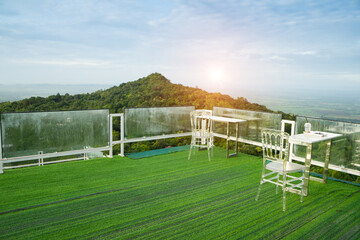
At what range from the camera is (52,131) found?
4.99 metres

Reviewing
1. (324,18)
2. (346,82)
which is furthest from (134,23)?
(346,82)

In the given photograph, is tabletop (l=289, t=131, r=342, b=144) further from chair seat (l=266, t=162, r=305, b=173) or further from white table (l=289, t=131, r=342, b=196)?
chair seat (l=266, t=162, r=305, b=173)

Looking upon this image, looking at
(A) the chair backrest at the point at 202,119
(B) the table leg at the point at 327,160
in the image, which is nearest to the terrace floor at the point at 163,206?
(B) the table leg at the point at 327,160

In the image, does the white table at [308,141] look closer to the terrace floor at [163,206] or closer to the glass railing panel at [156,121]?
the terrace floor at [163,206]

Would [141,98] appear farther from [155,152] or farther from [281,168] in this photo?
[281,168]

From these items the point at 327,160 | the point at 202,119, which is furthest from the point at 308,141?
the point at 202,119

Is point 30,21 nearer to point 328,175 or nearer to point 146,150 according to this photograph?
point 146,150

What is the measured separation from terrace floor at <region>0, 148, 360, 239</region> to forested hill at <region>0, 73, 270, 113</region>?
17.1 feet

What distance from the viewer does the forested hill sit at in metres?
9.89

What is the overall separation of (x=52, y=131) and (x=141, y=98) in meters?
6.63

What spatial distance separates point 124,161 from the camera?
5.42m

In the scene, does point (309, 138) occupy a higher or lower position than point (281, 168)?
higher

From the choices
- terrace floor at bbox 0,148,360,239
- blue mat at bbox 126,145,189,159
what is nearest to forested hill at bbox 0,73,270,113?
blue mat at bbox 126,145,189,159

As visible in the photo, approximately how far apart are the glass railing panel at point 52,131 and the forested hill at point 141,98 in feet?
13.4
